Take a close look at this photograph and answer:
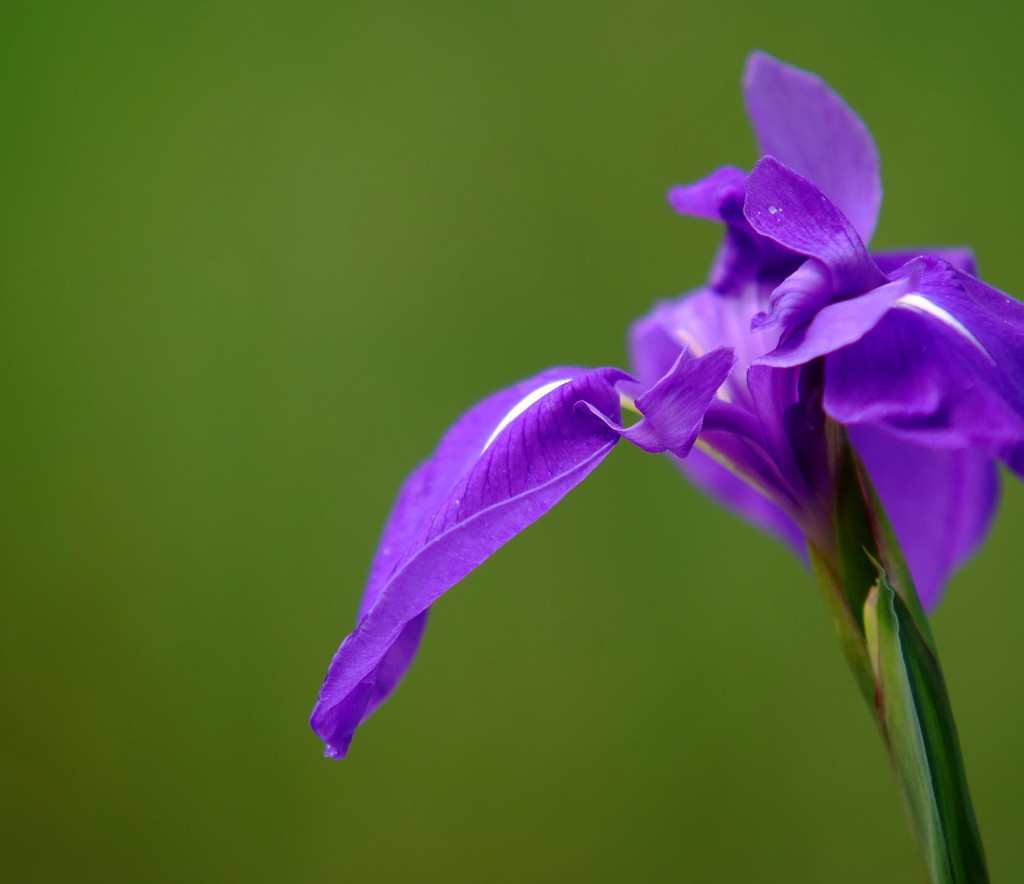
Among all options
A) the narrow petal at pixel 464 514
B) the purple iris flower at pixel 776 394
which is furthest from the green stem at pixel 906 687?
the narrow petal at pixel 464 514

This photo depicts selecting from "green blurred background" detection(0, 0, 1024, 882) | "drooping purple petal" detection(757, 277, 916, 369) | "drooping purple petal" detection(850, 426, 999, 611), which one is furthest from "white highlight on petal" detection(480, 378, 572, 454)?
"green blurred background" detection(0, 0, 1024, 882)

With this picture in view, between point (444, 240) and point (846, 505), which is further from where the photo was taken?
point (444, 240)

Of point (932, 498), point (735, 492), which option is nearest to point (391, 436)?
point (735, 492)

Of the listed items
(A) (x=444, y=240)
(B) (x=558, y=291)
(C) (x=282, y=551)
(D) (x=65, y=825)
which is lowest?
(D) (x=65, y=825)

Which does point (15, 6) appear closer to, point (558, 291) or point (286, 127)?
point (286, 127)

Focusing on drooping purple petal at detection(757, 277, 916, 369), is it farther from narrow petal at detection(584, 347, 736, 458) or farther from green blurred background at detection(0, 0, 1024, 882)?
green blurred background at detection(0, 0, 1024, 882)

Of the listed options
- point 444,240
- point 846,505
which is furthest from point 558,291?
point 846,505

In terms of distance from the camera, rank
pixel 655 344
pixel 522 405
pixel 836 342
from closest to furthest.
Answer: pixel 836 342 < pixel 522 405 < pixel 655 344

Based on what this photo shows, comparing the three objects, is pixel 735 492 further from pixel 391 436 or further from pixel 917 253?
pixel 391 436
